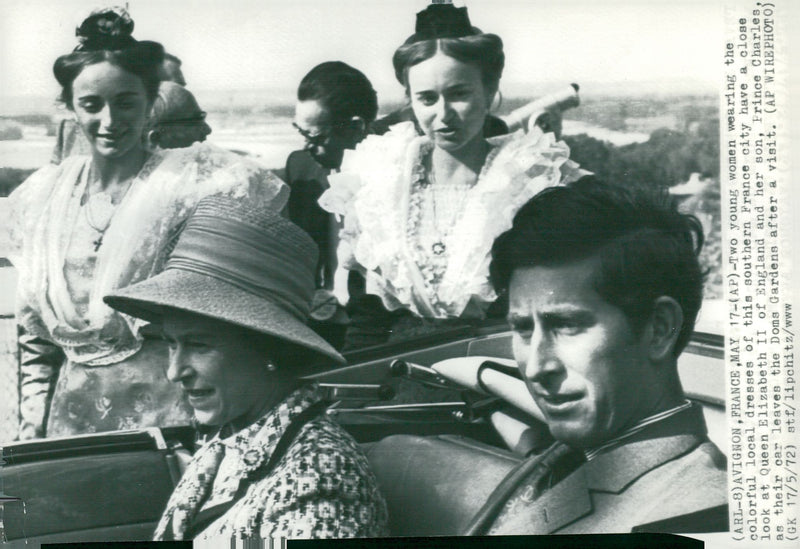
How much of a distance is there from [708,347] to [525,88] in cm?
127

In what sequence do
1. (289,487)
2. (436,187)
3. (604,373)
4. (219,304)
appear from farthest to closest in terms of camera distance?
(436,187), (604,373), (219,304), (289,487)

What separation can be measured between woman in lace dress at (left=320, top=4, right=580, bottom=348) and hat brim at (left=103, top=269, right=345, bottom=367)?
0.25 meters

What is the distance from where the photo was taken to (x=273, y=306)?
14.4ft

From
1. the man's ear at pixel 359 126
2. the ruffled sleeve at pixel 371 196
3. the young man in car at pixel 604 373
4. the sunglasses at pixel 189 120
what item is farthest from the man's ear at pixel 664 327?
the sunglasses at pixel 189 120

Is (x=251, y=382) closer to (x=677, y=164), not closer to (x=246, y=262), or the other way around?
(x=246, y=262)

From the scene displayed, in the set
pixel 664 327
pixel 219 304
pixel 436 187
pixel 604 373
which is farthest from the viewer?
pixel 436 187

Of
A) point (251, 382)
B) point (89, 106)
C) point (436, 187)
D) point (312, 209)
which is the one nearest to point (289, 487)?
point (251, 382)

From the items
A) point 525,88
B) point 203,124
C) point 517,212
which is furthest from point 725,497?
point 203,124

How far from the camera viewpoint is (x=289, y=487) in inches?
163

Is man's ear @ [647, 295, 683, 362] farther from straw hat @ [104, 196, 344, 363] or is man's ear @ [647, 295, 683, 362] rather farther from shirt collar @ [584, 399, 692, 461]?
straw hat @ [104, 196, 344, 363]

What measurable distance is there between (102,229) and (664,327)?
226cm

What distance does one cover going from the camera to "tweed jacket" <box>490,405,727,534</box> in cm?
439

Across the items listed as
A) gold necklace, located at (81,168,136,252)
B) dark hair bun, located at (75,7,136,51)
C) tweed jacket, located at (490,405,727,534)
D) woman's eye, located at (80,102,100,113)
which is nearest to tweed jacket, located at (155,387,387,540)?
tweed jacket, located at (490,405,727,534)

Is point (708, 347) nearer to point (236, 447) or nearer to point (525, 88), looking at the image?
point (525, 88)
